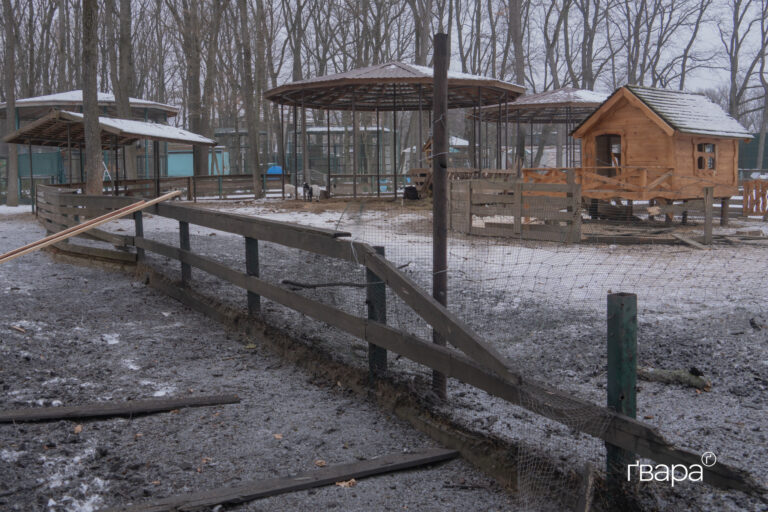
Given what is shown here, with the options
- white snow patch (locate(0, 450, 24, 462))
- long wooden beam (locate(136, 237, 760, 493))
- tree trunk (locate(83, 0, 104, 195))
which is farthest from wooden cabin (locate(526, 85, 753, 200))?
white snow patch (locate(0, 450, 24, 462))

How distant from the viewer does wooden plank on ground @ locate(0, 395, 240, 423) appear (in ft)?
15.3

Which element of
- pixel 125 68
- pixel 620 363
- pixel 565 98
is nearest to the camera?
pixel 620 363

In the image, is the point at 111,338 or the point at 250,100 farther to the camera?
the point at 250,100

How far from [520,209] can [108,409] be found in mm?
10458

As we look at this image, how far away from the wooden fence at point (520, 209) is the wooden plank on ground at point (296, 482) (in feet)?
31.9

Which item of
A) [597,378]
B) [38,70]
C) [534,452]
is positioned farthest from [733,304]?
[38,70]

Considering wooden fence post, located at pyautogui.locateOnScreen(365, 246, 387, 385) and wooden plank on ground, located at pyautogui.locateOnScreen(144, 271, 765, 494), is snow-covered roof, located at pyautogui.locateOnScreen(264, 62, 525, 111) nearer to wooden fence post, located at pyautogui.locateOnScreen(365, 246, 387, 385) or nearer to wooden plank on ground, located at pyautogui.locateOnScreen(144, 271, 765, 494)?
wooden fence post, located at pyautogui.locateOnScreen(365, 246, 387, 385)

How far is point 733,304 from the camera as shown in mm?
7641

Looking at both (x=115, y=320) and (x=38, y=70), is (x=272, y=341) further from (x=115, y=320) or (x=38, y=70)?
(x=38, y=70)

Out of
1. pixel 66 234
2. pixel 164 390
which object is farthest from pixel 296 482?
pixel 66 234

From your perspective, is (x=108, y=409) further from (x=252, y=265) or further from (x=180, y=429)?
(x=252, y=265)

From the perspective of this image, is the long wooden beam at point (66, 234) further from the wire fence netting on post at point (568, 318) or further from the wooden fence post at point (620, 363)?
the wooden fence post at point (620, 363)

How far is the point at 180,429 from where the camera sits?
458 centimetres

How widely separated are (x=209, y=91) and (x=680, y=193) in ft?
95.2
